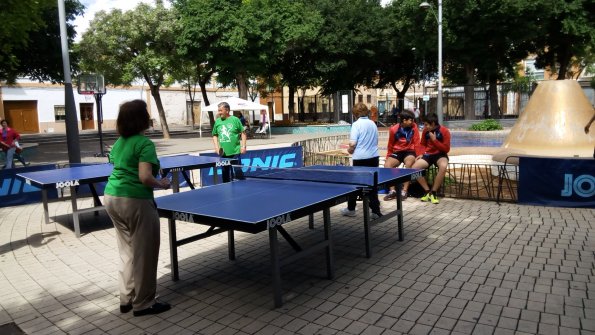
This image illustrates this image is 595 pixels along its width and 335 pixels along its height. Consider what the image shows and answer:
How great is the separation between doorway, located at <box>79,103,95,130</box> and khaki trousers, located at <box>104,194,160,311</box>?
51.8 metres

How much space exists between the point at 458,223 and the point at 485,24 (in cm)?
2475

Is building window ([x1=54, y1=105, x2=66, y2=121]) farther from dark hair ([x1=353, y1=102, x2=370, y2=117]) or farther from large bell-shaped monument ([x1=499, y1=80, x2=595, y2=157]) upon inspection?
dark hair ([x1=353, y1=102, x2=370, y2=117])

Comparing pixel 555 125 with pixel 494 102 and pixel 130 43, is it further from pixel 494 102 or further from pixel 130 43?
pixel 130 43

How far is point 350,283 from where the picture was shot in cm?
517

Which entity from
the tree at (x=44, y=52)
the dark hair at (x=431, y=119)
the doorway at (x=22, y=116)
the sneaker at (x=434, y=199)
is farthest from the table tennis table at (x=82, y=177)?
the doorway at (x=22, y=116)

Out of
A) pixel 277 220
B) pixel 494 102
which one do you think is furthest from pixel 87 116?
pixel 277 220

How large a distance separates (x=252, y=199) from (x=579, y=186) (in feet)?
20.4

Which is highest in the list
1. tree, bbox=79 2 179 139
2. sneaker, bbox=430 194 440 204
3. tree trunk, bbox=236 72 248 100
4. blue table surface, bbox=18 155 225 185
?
tree, bbox=79 2 179 139

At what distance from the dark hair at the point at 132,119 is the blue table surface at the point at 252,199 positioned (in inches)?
32.0

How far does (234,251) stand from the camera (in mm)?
6203

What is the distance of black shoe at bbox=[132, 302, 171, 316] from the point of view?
14.7ft

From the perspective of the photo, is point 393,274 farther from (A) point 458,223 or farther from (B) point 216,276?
(A) point 458,223

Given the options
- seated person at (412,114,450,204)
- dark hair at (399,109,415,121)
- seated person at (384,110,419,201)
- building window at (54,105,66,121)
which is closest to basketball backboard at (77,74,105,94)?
seated person at (384,110,419,201)

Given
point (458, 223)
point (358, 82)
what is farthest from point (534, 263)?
point (358, 82)
